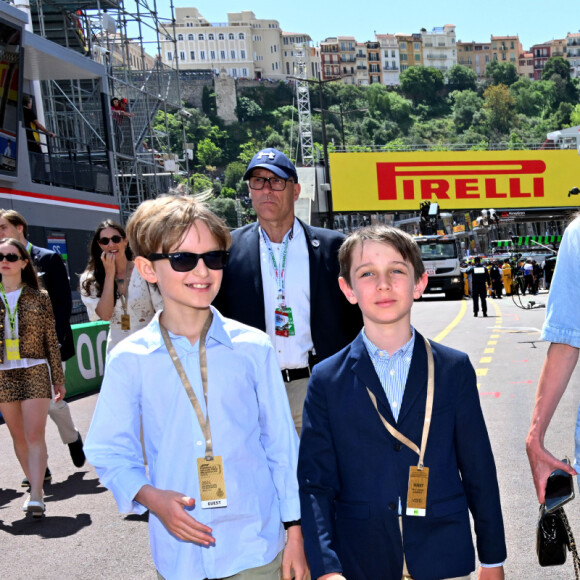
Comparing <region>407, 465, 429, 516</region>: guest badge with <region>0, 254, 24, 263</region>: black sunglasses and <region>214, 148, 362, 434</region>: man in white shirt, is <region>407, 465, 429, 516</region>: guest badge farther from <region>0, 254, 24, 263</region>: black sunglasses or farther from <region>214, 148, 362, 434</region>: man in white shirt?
<region>0, 254, 24, 263</region>: black sunglasses

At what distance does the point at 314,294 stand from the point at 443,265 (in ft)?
101

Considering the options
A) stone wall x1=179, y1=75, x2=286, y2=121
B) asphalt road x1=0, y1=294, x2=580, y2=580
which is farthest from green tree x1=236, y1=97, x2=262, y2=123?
asphalt road x1=0, y1=294, x2=580, y2=580

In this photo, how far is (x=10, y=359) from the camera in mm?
5707

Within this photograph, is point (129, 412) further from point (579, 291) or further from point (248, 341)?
point (579, 291)

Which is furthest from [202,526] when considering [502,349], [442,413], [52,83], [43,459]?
[52,83]

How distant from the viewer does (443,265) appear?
34.2 m

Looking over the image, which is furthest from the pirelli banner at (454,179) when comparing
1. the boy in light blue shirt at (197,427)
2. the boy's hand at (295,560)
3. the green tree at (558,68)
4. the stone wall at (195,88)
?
the green tree at (558,68)

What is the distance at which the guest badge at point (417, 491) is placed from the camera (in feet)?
7.66

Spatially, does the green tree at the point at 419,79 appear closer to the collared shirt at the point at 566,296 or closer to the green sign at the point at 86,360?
the green sign at the point at 86,360

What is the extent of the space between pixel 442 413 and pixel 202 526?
2.42 ft

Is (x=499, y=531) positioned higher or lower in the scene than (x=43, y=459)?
higher

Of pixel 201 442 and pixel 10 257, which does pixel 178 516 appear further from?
pixel 10 257

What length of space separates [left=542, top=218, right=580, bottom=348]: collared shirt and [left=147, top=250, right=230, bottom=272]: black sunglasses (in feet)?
3.42

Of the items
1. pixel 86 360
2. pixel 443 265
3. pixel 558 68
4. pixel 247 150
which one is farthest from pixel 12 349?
pixel 558 68
